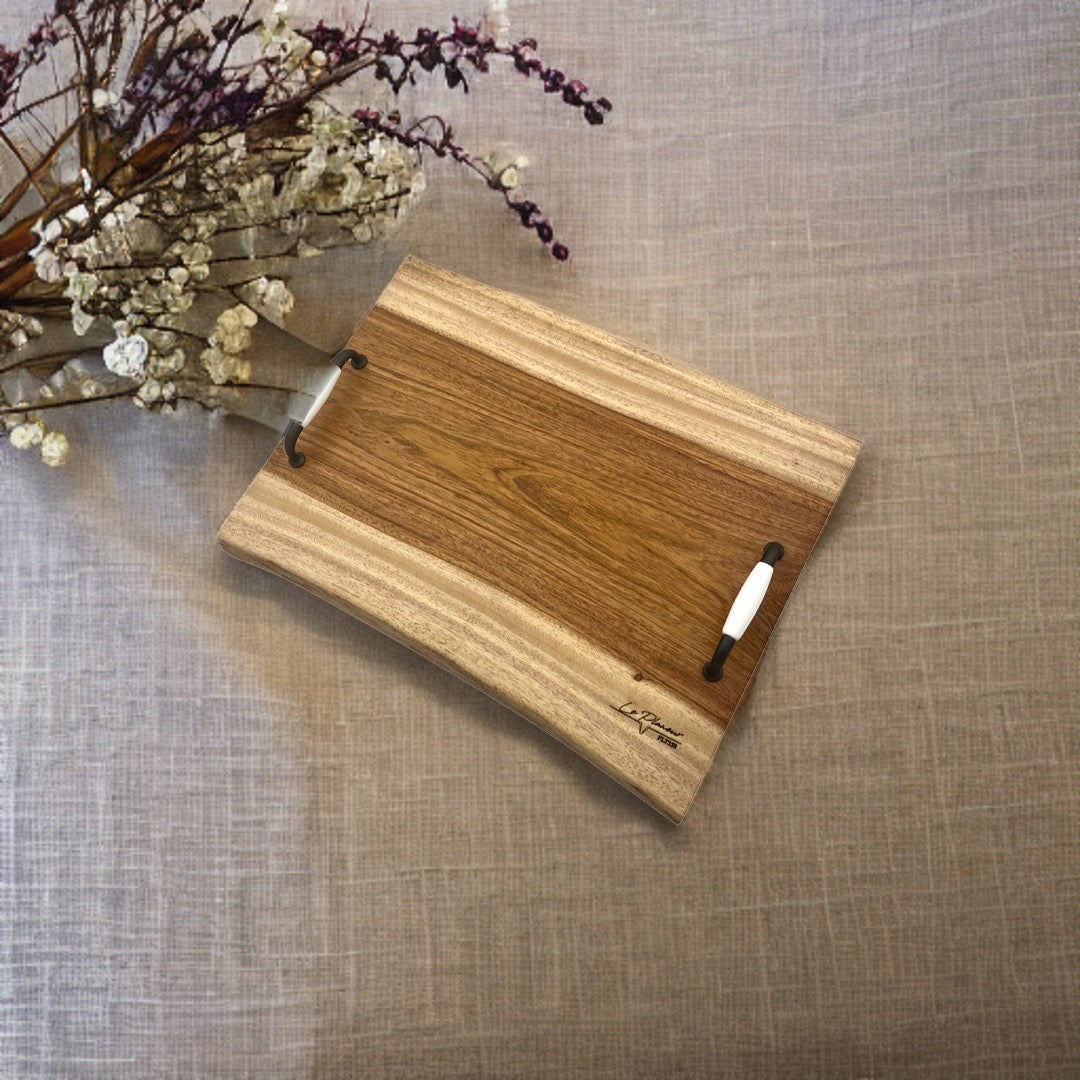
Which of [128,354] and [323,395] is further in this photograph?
[323,395]

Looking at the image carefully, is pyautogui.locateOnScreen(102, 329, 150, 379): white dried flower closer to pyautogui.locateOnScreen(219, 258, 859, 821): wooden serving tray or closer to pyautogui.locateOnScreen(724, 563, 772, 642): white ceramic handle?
pyautogui.locateOnScreen(219, 258, 859, 821): wooden serving tray

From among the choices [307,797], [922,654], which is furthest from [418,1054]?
[922,654]

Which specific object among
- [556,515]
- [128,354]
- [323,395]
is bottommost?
[556,515]

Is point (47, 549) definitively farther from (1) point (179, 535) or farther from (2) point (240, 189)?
(2) point (240, 189)

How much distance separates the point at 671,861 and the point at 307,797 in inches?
9.9

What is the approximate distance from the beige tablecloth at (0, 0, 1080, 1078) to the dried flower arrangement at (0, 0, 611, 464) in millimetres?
68

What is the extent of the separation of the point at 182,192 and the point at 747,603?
0.46m

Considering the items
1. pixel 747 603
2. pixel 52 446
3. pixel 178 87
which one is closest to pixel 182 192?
pixel 178 87

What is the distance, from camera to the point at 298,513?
2.49 feet

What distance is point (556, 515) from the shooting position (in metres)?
0.75
